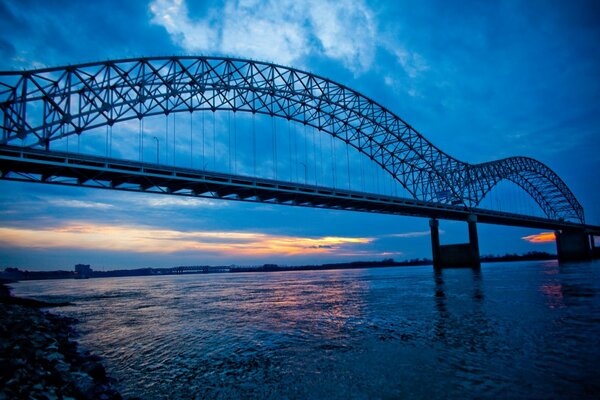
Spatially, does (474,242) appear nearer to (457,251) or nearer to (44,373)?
(457,251)

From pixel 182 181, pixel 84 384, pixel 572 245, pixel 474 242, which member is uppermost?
pixel 182 181

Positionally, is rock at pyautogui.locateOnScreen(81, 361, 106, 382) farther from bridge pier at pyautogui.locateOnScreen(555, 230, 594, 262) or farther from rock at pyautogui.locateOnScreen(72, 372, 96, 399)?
bridge pier at pyautogui.locateOnScreen(555, 230, 594, 262)

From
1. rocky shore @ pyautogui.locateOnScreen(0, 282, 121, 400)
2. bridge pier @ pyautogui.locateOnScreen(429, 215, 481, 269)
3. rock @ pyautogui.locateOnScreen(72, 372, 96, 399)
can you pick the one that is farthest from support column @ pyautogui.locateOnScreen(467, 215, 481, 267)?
rock @ pyautogui.locateOnScreen(72, 372, 96, 399)

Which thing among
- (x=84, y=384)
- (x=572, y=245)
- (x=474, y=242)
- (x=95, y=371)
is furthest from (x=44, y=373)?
(x=572, y=245)

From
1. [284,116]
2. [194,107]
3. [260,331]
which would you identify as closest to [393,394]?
[260,331]

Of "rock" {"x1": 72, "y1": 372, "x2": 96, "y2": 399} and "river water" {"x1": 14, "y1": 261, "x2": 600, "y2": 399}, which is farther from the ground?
"rock" {"x1": 72, "y1": 372, "x2": 96, "y2": 399}

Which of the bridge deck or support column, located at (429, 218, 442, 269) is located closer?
the bridge deck

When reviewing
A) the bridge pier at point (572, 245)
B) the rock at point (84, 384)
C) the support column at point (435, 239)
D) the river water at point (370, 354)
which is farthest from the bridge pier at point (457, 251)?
the rock at point (84, 384)
